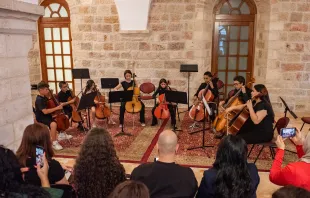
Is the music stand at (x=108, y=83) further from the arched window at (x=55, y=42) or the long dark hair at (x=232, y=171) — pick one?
the long dark hair at (x=232, y=171)

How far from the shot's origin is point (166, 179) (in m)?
2.40

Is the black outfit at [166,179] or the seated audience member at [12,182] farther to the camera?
the black outfit at [166,179]

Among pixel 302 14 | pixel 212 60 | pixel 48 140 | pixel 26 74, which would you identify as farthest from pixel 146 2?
pixel 48 140

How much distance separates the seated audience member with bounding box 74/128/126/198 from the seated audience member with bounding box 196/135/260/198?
2.51 feet

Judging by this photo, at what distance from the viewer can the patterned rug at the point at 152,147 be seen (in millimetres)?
5238

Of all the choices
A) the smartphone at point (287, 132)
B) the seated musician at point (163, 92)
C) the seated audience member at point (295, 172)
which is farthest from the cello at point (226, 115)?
the seated audience member at point (295, 172)

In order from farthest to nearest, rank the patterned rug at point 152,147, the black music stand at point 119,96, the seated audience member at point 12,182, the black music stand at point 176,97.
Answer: the black music stand at point 119,96, the black music stand at point 176,97, the patterned rug at point 152,147, the seated audience member at point 12,182

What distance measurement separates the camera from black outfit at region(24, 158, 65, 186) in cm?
261

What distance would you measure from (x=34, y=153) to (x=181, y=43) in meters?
6.88

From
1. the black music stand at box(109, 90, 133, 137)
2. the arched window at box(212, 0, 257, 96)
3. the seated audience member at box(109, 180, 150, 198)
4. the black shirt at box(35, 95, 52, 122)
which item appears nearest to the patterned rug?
the black shirt at box(35, 95, 52, 122)

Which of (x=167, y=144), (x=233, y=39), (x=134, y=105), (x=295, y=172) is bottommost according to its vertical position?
(x=134, y=105)

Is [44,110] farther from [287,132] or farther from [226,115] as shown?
[287,132]

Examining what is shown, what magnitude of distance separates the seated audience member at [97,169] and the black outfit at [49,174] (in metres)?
0.21

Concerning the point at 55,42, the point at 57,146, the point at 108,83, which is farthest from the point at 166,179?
the point at 55,42
